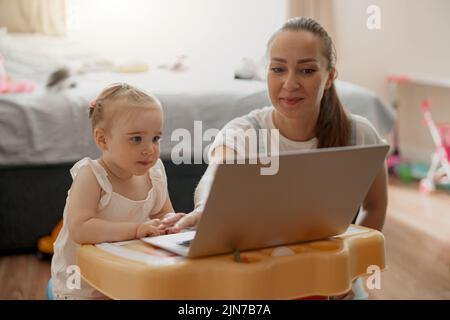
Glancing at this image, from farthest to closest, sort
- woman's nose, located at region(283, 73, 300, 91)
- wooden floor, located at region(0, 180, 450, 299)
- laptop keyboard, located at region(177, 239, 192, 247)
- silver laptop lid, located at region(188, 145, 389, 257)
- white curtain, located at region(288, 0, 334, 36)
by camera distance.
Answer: white curtain, located at region(288, 0, 334, 36)
wooden floor, located at region(0, 180, 450, 299)
woman's nose, located at region(283, 73, 300, 91)
laptop keyboard, located at region(177, 239, 192, 247)
silver laptop lid, located at region(188, 145, 389, 257)

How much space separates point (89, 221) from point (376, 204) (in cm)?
55

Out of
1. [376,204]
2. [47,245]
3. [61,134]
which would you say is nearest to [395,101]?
[61,134]

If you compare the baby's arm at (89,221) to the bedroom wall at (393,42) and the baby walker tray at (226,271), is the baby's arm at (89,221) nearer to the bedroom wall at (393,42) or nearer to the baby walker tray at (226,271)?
the baby walker tray at (226,271)

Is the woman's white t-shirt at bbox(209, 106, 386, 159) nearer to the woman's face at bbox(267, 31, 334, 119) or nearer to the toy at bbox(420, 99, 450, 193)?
the woman's face at bbox(267, 31, 334, 119)

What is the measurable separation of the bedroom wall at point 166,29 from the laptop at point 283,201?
212cm

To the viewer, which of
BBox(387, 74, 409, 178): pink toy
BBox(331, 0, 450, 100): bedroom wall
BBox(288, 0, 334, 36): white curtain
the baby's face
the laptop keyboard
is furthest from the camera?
BBox(387, 74, 409, 178): pink toy

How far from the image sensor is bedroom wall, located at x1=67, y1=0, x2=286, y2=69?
2.94 metres

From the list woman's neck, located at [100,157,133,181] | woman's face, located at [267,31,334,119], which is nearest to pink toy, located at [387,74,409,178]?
woman's face, located at [267,31,334,119]

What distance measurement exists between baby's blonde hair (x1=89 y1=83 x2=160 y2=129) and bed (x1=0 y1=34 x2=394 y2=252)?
1.09 m

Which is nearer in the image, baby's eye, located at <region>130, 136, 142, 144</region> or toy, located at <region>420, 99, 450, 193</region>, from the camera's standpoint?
baby's eye, located at <region>130, 136, 142, 144</region>

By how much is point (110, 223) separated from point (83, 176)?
3.5 inches

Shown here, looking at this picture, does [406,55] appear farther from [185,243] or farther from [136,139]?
[185,243]

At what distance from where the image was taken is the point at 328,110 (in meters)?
1.20

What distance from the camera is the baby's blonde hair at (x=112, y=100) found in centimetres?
98
